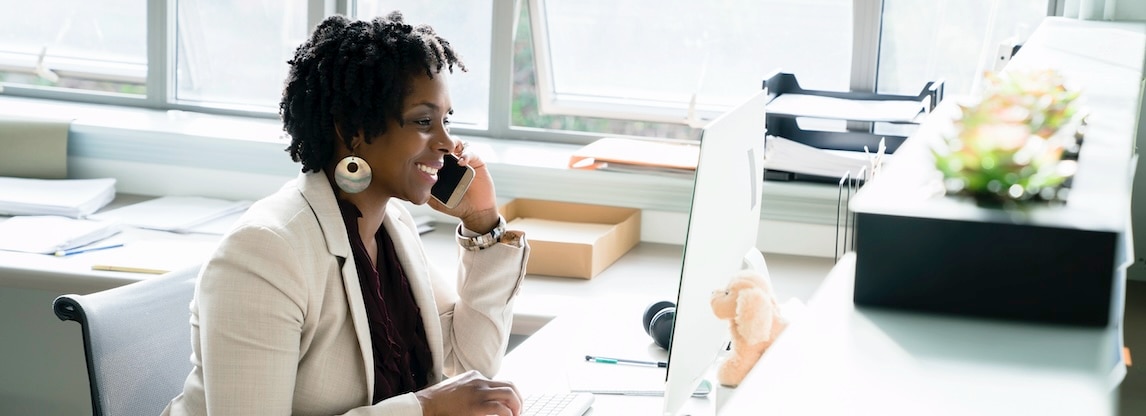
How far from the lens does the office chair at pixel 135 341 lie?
160 cm

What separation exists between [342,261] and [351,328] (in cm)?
10

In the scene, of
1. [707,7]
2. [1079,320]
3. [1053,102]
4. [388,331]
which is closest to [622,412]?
[388,331]

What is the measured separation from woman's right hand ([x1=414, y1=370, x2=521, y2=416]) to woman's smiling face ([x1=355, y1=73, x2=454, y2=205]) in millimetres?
283

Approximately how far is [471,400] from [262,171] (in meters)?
1.64

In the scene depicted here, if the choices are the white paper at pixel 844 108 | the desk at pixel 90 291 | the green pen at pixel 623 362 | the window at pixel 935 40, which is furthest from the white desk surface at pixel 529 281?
the window at pixel 935 40

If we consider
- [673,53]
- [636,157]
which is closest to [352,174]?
[636,157]

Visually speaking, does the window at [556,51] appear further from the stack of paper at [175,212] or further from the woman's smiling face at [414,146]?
the woman's smiling face at [414,146]

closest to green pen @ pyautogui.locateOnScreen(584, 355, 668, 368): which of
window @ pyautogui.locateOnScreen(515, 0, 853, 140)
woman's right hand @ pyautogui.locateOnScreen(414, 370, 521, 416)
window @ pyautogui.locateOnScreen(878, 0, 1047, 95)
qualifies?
woman's right hand @ pyautogui.locateOnScreen(414, 370, 521, 416)

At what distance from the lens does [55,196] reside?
9.54ft

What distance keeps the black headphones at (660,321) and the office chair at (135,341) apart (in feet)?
2.49

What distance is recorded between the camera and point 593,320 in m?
2.17

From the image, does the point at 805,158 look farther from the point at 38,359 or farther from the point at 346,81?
the point at 38,359

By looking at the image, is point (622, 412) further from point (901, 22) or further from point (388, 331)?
point (901, 22)

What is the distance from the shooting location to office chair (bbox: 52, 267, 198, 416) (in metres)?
1.60
